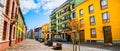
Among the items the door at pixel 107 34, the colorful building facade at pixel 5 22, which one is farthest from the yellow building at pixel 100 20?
the colorful building facade at pixel 5 22

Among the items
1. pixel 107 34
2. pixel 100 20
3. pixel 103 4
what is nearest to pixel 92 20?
pixel 100 20

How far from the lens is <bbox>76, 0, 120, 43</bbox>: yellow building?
24.8m

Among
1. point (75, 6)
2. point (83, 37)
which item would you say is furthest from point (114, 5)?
point (75, 6)

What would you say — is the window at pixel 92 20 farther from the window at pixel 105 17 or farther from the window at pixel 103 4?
the window at pixel 103 4

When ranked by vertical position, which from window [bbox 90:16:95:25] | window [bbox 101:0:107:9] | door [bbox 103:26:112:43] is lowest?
door [bbox 103:26:112:43]

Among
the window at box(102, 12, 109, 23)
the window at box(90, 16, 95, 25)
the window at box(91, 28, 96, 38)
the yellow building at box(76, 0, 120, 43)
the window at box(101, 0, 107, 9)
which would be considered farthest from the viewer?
the window at box(90, 16, 95, 25)

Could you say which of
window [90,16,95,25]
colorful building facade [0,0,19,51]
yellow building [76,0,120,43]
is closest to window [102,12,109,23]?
yellow building [76,0,120,43]

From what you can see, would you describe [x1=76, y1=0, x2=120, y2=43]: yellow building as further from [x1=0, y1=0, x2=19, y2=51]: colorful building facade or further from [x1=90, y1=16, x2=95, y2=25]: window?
[x1=0, y1=0, x2=19, y2=51]: colorful building facade

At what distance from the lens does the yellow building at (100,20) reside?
24.8m

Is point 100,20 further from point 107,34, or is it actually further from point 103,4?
point 107,34

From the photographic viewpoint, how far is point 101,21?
28547 millimetres

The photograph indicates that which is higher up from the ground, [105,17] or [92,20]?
[105,17]

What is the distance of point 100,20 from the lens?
28.9 meters

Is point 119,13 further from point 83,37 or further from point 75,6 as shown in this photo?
point 75,6
